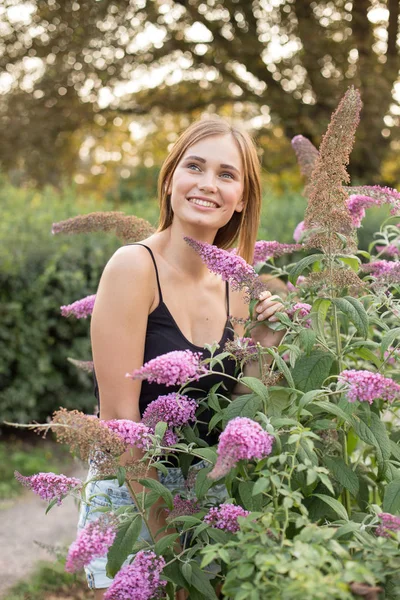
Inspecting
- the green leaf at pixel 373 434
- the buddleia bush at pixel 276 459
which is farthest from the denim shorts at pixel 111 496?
the green leaf at pixel 373 434

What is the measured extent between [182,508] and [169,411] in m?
0.26

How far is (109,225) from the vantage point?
8.08ft

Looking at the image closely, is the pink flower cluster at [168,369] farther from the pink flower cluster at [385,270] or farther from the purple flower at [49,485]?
the pink flower cluster at [385,270]

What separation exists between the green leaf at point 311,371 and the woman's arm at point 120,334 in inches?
19.8

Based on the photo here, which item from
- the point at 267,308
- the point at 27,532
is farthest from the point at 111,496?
the point at 27,532

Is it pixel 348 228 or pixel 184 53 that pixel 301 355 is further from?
pixel 184 53

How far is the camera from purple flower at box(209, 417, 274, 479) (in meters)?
1.40

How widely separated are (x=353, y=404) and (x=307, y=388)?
0.17 meters


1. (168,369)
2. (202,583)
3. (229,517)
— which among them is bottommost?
(202,583)

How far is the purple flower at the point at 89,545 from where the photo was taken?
4.57 ft

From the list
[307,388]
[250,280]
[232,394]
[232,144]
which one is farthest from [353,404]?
[232,144]

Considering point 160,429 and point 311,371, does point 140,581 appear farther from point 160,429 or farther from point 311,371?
point 311,371

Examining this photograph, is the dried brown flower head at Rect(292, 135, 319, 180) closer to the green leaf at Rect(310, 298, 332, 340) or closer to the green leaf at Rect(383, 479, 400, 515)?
the green leaf at Rect(310, 298, 332, 340)

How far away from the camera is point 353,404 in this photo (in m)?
1.76
